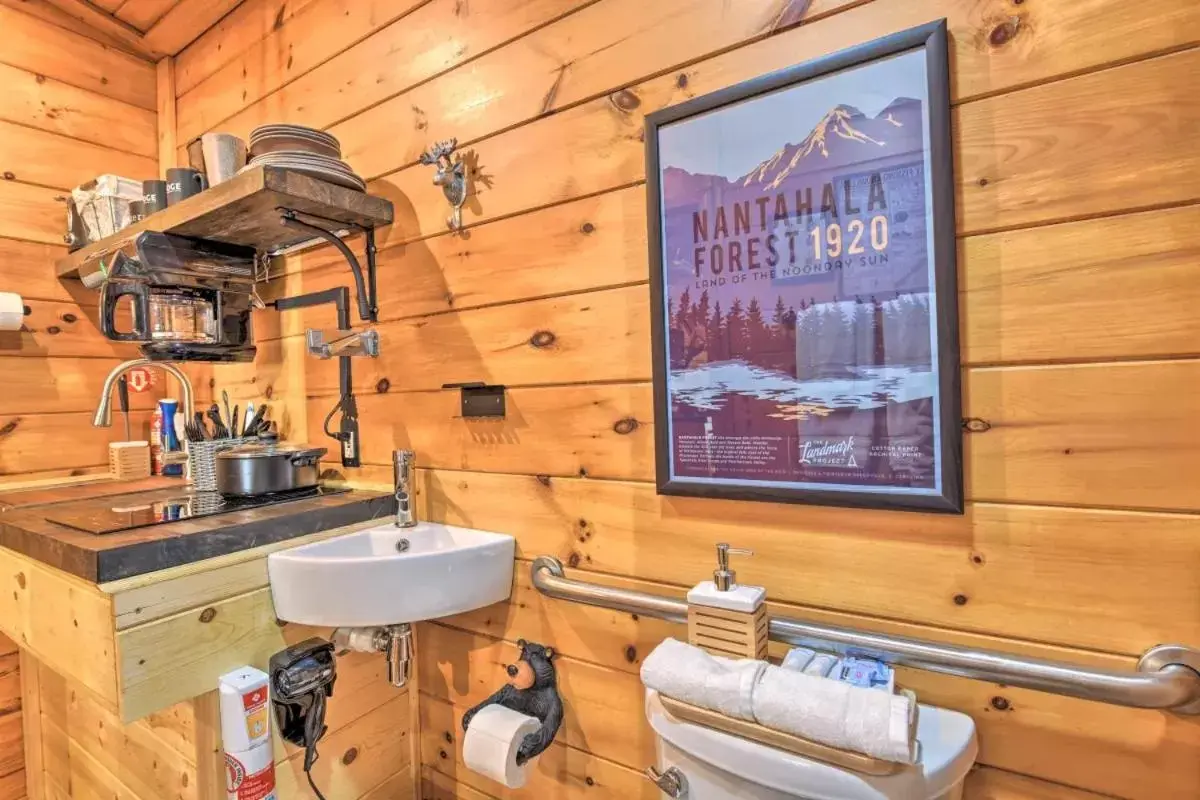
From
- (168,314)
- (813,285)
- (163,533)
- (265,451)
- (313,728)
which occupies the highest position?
(168,314)

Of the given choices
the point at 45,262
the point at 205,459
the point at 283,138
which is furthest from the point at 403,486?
the point at 45,262

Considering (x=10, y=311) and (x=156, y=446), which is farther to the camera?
(x=156, y=446)

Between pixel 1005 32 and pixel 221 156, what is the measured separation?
1474mm

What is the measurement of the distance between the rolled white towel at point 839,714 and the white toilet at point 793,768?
1.3 inches

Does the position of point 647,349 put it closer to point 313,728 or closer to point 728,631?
point 728,631

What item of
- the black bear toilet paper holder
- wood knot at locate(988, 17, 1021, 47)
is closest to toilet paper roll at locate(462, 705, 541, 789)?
the black bear toilet paper holder

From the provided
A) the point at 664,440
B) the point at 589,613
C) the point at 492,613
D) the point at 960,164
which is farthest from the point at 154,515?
the point at 960,164

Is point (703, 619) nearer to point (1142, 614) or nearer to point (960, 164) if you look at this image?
point (1142, 614)

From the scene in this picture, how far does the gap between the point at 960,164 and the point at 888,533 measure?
0.48 m

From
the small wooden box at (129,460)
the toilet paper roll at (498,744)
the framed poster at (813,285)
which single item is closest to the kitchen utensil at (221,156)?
the small wooden box at (129,460)

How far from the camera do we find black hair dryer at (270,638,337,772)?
1091 millimetres

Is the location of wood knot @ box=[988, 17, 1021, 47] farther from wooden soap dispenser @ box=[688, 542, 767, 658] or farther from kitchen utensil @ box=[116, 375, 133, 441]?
kitchen utensil @ box=[116, 375, 133, 441]

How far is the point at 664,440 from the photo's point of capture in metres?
1.00

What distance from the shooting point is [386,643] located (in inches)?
45.6
